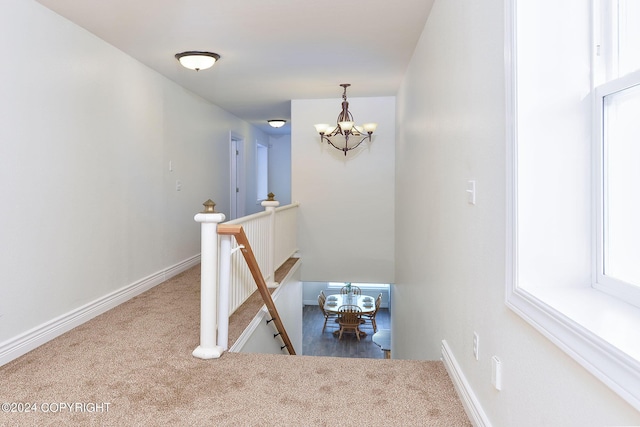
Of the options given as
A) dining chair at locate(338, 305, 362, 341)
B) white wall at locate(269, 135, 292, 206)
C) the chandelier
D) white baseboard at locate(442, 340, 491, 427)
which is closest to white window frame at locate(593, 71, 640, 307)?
white baseboard at locate(442, 340, 491, 427)

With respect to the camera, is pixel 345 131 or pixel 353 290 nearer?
pixel 345 131

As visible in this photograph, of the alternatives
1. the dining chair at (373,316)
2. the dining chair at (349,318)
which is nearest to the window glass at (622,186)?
the dining chair at (349,318)

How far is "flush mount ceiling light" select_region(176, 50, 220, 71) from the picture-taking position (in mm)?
3777

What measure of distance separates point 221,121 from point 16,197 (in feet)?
13.8

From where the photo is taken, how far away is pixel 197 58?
12.4 feet

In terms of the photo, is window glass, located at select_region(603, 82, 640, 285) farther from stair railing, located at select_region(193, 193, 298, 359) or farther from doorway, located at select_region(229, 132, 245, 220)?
doorway, located at select_region(229, 132, 245, 220)

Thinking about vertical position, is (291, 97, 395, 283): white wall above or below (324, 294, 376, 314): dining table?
above

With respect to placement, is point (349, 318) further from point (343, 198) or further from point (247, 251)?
point (247, 251)

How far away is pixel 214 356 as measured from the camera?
100.0 inches

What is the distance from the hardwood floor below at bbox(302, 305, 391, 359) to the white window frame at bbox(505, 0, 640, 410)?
A: 281 inches

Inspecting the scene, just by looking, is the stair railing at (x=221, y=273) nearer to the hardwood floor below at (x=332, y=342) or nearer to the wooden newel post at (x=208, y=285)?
the wooden newel post at (x=208, y=285)

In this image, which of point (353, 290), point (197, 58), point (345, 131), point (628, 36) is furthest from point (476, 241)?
point (353, 290)

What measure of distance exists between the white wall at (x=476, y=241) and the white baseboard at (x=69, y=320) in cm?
252

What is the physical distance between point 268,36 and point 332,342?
681 centimetres
